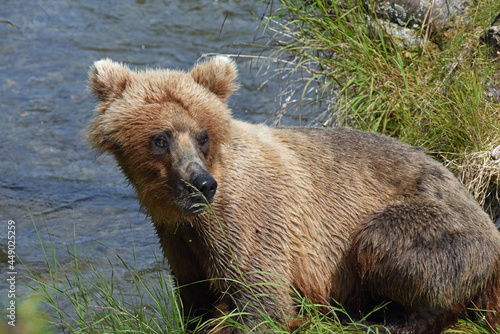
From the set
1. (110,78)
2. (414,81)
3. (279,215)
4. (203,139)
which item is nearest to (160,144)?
(203,139)

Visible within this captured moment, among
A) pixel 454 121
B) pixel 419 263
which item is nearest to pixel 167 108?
pixel 419 263

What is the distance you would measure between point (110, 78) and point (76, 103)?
5.39 meters

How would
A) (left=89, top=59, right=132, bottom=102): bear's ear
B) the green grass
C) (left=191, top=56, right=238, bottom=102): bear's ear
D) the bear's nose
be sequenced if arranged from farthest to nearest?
the green grass < (left=191, top=56, right=238, bottom=102): bear's ear < (left=89, top=59, right=132, bottom=102): bear's ear < the bear's nose

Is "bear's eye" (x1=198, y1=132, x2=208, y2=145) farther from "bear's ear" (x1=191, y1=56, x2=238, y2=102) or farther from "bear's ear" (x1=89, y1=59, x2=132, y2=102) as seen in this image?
"bear's ear" (x1=89, y1=59, x2=132, y2=102)

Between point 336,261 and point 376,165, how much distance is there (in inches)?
33.2

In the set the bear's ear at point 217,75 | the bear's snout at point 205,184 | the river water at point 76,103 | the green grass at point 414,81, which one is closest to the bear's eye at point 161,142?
the bear's snout at point 205,184

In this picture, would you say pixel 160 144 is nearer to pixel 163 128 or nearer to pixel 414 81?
pixel 163 128

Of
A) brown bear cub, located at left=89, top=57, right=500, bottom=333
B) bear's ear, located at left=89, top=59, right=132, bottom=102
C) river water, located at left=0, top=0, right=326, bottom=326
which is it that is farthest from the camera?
river water, located at left=0, top=0, right=326, bottom=326

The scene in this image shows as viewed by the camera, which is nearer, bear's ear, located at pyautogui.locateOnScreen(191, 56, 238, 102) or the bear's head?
the bear's head

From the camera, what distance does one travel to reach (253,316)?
14.1ft

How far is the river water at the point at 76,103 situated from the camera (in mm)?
A: 6875

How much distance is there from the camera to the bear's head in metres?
4.08

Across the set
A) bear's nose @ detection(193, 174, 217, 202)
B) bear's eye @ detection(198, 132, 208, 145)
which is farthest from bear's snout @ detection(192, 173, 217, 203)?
bear's eye @ detection(198, 132, 208, 145)

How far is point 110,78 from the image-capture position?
4363 mm
